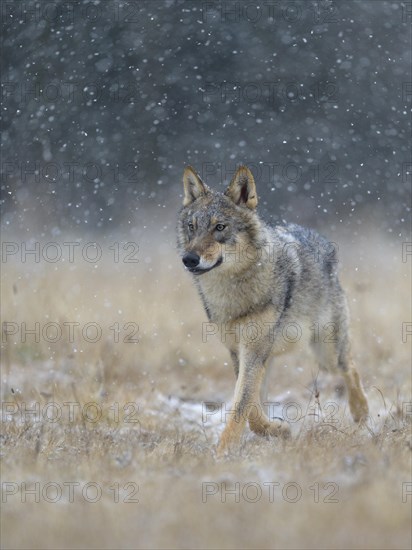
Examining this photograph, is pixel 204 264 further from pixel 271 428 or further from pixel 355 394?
pixel 355 394

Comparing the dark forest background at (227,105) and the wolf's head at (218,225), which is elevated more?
the wolf's head at (218,225)

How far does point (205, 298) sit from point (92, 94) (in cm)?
1191

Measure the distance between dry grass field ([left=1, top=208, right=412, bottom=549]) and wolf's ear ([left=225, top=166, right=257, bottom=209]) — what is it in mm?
1480

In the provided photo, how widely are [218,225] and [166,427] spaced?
191 centimetres

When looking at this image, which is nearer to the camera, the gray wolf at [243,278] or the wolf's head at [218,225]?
the wolf's head at [218,225]

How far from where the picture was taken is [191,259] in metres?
5.29

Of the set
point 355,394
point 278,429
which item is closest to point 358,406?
point 355,394

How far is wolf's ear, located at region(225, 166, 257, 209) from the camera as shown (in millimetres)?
5730

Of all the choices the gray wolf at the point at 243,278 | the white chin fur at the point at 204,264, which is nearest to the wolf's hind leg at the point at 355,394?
the gray wolf at the point at 243,278

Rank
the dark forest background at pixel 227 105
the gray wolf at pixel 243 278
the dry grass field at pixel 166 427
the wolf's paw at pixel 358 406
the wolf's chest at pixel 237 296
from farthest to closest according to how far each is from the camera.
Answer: the dark forest background at pixel 227 105
the wolf's paw at pixel 358 406
the wolf's chest at pixel 237 296
the gray wolf at pixel 243 278
the dry grass field at pixel 166 427

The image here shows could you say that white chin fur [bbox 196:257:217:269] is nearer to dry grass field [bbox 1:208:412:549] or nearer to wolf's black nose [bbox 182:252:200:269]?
wolf's black nose [bbox 182:252:200:269]

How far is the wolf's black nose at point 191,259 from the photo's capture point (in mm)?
5285

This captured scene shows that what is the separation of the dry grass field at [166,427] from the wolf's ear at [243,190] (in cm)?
148

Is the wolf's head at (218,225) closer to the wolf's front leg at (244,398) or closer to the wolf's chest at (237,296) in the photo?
the wolf's chest at (237,296)
